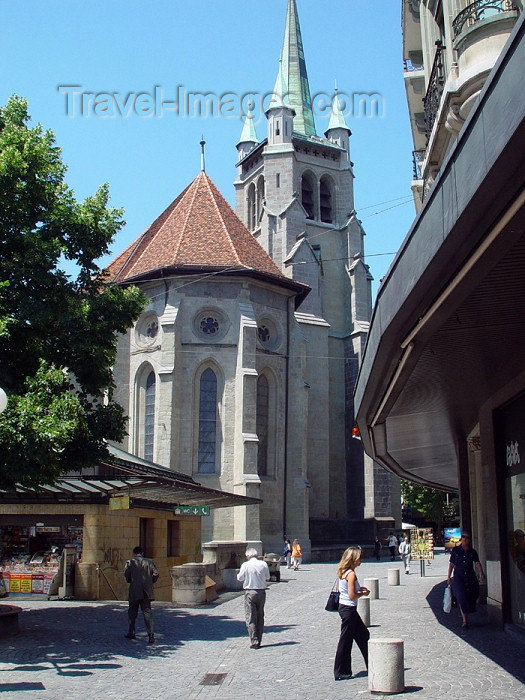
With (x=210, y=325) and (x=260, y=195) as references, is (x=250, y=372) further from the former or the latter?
(x=260, y=195)

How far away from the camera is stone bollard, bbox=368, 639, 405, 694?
788cm

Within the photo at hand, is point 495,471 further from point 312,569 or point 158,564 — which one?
point 312,569

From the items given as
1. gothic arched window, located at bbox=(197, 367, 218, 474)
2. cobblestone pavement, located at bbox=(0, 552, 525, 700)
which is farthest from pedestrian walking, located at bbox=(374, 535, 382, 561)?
cobblestone pavement, located at bbox=(0, 552, 525, 700)

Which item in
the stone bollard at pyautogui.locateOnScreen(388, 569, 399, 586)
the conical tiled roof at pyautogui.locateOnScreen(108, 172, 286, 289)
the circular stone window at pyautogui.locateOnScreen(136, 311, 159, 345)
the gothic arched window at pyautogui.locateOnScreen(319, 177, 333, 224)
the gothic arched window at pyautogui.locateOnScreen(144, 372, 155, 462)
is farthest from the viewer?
the gothic arched window at pyautogui.locateOnScreen(319, 177, 333, 224)

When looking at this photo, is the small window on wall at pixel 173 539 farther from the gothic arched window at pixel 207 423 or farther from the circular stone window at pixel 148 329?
the circular stone window at pixel 148 329

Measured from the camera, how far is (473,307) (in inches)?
281

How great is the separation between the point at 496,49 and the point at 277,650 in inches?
334

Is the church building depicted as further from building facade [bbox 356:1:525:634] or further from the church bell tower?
building facade [bbox 356:1:525:634]

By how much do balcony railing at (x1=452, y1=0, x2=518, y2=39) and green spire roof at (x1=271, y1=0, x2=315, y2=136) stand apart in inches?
1857

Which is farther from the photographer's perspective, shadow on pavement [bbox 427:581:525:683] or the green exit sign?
the green exit sign

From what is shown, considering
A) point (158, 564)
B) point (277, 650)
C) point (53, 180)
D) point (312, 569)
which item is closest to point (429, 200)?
point (277, 650)

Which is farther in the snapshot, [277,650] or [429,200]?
[277,650]

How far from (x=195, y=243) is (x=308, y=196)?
1688 cm

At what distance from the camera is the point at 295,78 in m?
60.2
